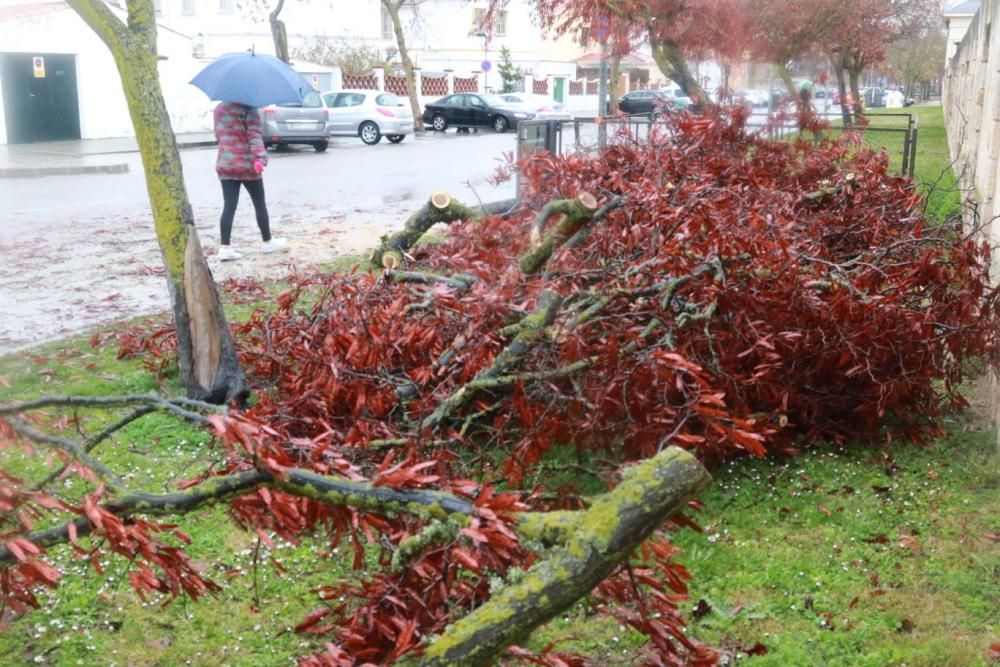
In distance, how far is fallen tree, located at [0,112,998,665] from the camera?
2.66 m

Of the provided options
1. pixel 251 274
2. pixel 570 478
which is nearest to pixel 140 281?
pixel 251 274

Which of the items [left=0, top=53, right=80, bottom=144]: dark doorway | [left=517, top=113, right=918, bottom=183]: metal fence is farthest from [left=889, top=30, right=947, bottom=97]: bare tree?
[left=517, top=113, right=918, bottom=183]: metal fence

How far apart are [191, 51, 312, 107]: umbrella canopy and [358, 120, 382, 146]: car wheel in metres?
20.5

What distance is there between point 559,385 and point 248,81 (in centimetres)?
644

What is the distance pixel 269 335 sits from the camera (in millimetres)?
5531

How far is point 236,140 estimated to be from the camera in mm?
10070

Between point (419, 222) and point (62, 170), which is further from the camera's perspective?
point (62, 170)

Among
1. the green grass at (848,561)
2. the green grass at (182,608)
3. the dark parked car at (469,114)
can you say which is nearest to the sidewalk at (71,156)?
the dark parked car at (469,114)

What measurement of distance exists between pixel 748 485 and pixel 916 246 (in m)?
1.79

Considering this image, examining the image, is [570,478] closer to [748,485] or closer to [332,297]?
[748,485]

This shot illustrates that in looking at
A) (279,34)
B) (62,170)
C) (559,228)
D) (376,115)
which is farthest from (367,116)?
(559,228)

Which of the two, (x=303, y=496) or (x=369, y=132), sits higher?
(x=369, y=132)

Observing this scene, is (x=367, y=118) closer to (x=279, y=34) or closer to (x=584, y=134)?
(x=279, y=34)

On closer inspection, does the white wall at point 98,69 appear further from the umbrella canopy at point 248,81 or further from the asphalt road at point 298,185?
the umbrella canopy at point 248,81
